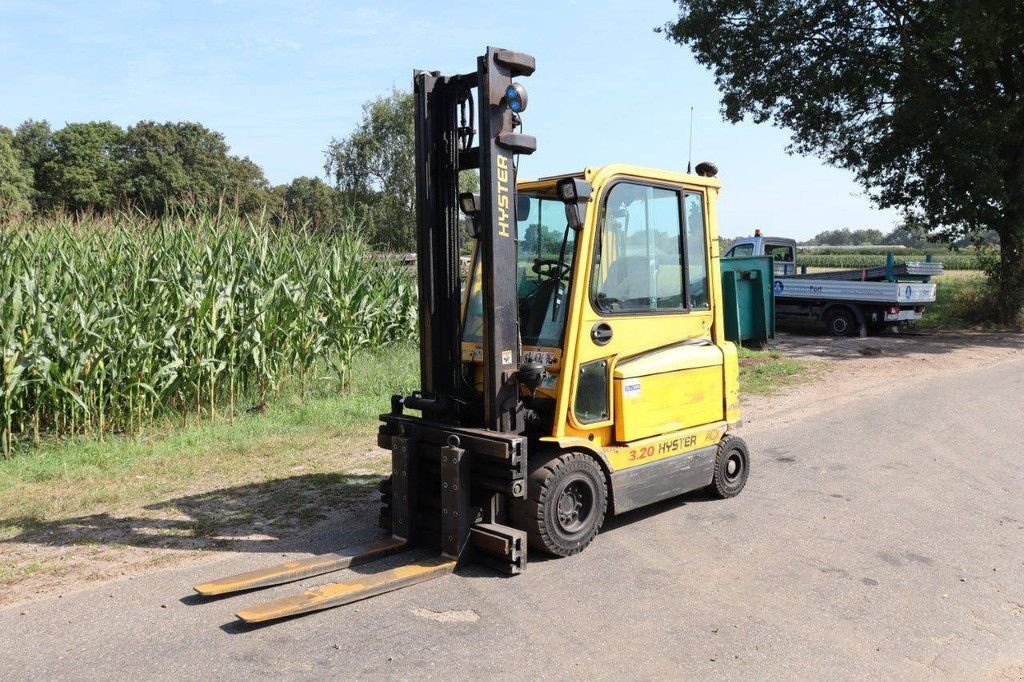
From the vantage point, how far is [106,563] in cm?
527

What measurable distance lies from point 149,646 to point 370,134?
121 feet

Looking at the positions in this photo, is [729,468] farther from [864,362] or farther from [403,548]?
[864,362]

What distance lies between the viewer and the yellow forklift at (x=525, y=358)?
198 inches

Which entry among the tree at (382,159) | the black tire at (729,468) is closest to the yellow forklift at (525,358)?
the black tire at (729,468)

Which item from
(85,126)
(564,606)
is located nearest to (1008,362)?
(564,606)

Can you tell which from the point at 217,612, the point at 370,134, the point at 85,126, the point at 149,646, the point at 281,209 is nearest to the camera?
the point at 149,646

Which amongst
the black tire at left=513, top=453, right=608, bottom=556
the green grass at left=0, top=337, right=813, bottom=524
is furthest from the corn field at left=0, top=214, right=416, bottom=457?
the black tire at left=513, top=453, right=608, bottom=556

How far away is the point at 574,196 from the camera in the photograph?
5090 mm

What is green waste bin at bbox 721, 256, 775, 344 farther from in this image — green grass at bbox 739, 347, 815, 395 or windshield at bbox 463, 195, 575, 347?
windshield at bbox 463, 195, 575, 347

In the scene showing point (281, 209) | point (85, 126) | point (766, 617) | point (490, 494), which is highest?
point (85, 126)

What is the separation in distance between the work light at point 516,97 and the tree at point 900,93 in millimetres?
17257

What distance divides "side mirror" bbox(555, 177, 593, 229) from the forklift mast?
0.31 m

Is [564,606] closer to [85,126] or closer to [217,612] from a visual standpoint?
[217,612]

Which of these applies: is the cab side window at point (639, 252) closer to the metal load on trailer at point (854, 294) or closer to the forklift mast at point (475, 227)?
the forklift mast at point (475, 227)
